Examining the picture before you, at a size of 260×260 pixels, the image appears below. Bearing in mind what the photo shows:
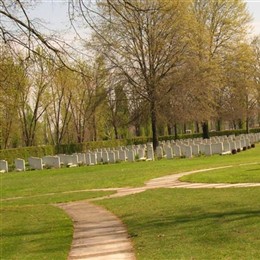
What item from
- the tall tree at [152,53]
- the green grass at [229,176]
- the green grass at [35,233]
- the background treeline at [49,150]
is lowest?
the green grass at [35,233]

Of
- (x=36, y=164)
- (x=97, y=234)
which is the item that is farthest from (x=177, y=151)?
(x=97, y=234)

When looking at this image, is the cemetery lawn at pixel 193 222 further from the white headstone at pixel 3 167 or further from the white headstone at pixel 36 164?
the white headstone at pixel 3 167

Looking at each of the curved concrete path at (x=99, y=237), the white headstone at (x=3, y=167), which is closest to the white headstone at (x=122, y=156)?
the white headstone at (x=3, y=167)

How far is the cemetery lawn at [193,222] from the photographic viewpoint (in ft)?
24.1

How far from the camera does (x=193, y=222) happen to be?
31.5ft

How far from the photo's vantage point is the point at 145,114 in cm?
3919

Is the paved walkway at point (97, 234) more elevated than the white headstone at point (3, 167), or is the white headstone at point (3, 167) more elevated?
the white headstone at point (3, 167)

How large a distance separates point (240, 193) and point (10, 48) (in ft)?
21.3

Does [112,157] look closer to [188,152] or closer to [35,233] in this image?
[188,152]

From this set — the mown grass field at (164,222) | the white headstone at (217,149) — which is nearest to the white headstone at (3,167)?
the white headstone at (217,149)

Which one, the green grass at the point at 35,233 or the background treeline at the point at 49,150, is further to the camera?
the background treeline at the point at 49,150

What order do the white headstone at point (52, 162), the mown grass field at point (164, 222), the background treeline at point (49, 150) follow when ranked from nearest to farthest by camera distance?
the mown grass field at point (164, 222), the white headstone at point (52, 162), the background treeline at point (49, 150)

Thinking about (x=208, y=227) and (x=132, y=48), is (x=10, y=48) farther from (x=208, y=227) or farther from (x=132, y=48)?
(x=132, y=48)

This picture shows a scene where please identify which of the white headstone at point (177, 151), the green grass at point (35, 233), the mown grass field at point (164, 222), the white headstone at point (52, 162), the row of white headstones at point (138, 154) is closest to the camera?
the mown grass field at point (164, 222)
